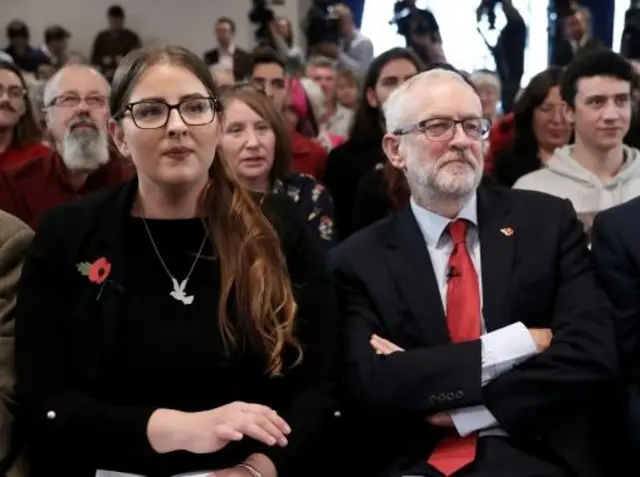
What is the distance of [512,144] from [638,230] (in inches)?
71.0

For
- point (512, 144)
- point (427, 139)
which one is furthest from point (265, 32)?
point (427, 139)

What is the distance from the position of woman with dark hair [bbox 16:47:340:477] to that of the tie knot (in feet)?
1.19

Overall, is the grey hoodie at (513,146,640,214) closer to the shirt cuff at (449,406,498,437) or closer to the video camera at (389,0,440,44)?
the shirt cuff at (449,406,498,437)

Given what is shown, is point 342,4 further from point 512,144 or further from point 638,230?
point 638,230

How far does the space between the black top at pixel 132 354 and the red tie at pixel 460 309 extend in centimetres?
27

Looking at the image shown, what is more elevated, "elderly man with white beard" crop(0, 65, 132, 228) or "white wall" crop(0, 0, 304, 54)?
"white wall" crop(0, 0, 304, 54)

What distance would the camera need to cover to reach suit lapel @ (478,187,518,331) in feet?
6.97

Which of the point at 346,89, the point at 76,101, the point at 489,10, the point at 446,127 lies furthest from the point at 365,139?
the point at 489,10

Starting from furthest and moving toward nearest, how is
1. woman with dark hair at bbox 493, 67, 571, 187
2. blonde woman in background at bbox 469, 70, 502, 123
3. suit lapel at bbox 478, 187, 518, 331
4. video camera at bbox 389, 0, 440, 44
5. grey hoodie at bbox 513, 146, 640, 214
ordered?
video camera at bbox 389, 0, 440, 44, blonde woman in background at bbox 469, 70, 502, 123, woman with dark hair at bbox 493, 67, 571, 187, grey hoodie at bbox 513, 146, 640, 214, suit lapel at bbox 478, 187, 518, 331

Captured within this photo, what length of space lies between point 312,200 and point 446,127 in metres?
1.05

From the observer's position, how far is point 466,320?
2.14m

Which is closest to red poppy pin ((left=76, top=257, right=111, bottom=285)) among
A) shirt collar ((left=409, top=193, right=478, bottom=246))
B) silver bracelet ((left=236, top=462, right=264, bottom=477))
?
silver bracelet ((left=236, top=462, right=264, bottom=477))

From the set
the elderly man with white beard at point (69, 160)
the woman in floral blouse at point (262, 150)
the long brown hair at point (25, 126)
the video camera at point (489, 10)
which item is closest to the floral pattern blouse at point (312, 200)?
the woman in floral blouse at point (262, 150)

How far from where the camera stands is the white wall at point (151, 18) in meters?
10.4
